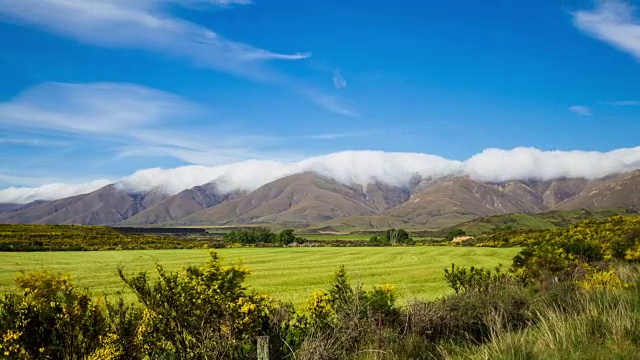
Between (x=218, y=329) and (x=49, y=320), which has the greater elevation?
(x=49, y=320)

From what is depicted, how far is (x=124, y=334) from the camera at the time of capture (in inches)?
301

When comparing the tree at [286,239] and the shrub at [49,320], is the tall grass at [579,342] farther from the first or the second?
the tree at [286,239]

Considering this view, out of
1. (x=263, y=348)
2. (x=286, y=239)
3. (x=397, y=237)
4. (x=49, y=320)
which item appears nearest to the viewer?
(x=263, y=348)

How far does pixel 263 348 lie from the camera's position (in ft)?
22.4

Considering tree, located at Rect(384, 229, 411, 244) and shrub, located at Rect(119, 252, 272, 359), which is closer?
shrub, located at Rect(119, 252, 272, 359)

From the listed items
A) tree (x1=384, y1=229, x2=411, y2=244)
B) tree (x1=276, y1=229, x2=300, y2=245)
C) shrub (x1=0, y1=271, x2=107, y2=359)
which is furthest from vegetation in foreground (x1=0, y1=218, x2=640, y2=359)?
tree (x1=384, y1=229, x2=411, y2=244)

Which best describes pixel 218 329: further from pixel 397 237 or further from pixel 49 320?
pixel 397 237

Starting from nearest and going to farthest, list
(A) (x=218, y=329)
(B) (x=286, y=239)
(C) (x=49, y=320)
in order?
(C) (x=49, y=320) → (A) (x=218, y=329) → (B) (x=286, y=239)

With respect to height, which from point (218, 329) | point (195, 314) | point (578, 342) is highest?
point (195, 314)

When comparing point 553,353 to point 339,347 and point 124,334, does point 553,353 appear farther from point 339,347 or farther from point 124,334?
point 124,334

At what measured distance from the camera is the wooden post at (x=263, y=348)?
6.76 m

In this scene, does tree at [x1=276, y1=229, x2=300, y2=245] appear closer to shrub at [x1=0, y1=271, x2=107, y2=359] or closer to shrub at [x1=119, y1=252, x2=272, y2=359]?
shrub at [x1=119, y1=252, x2=272, y2=359]

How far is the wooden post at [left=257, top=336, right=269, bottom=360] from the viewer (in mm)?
6758

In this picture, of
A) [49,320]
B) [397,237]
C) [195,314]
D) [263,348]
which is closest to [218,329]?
[195,314]
